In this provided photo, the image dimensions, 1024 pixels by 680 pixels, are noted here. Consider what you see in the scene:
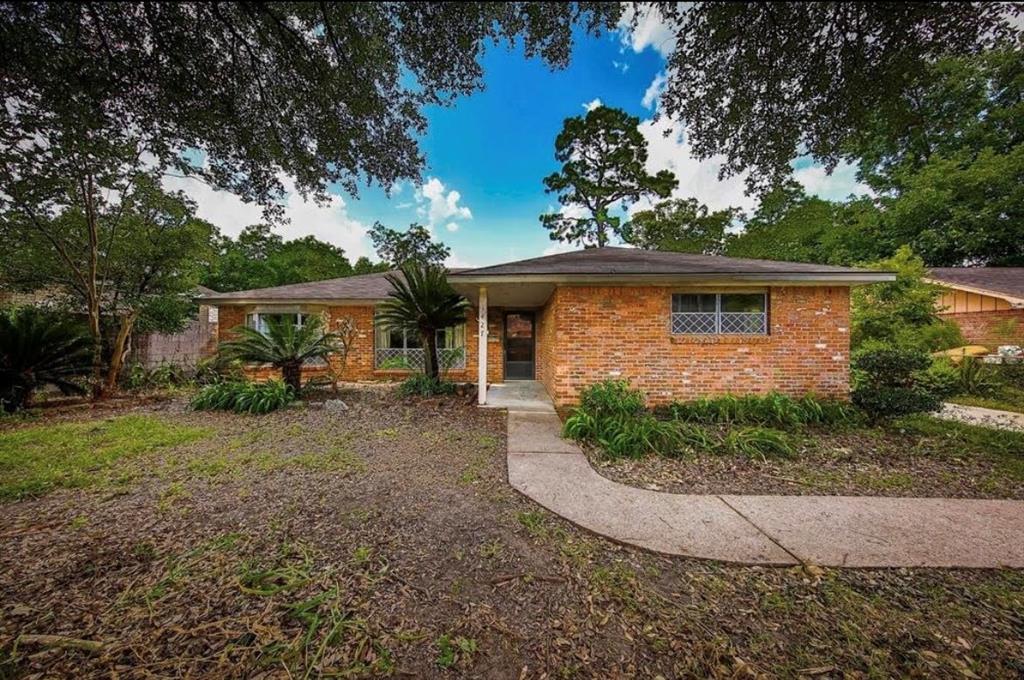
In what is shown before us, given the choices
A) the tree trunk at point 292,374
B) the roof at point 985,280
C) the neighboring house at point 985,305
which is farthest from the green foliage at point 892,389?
the roof at point 985,280

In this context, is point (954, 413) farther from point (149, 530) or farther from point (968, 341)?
point (149, 530)

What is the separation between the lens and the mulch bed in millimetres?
3293

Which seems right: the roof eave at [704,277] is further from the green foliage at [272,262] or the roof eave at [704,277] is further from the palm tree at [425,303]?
the green foliage at [272,262]

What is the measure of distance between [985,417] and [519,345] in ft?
28.9

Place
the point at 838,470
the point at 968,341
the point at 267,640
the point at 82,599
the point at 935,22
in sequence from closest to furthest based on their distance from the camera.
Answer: the point at 267,640 → the point at 82,599 → the point at 935,22 → the point at 838,470 → the point at 968,341

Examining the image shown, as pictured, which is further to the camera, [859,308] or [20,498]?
[859,308]

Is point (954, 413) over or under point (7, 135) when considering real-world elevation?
under

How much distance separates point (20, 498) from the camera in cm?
295

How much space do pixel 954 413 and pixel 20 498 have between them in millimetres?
12108

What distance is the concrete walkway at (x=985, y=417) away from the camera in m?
5.29

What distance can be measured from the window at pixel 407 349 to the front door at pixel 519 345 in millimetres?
1271

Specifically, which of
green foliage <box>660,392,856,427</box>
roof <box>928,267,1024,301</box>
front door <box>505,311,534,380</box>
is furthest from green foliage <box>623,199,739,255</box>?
green foliage <box>660,392,856,427</box>

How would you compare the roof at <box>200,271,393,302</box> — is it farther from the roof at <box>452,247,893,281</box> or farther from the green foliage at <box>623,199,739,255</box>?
the green foliage at <box>623,199,739,255</box>

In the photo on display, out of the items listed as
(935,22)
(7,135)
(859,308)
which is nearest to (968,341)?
(859,308)
